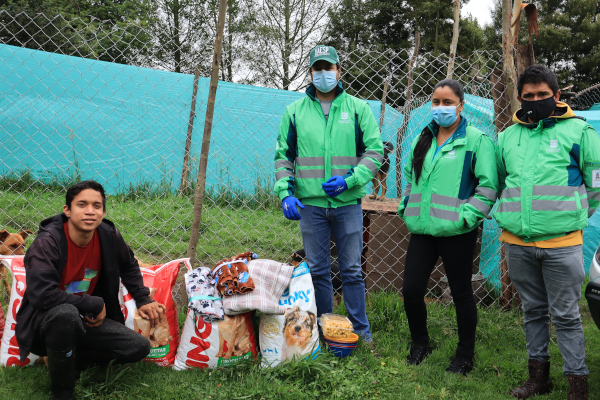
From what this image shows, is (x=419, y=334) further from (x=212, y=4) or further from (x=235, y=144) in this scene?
(x=212, y=4)

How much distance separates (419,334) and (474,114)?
226 cm

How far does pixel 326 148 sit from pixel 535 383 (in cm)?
174

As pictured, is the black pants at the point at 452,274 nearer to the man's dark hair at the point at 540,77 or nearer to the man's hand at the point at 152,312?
the man's dark hair at the point at 540,77

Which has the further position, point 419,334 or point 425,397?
point 419,334

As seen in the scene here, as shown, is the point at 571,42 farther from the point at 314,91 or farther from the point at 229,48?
the point at 314,91

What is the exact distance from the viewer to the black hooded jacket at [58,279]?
2.05 m

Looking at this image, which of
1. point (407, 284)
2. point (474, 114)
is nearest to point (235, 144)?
point (474, 114)

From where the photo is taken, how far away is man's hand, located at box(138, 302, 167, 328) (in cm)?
242

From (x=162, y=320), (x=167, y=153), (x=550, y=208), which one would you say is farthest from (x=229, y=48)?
(x=550, y=208)

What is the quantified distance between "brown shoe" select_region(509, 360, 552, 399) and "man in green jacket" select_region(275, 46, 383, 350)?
36.9 inches

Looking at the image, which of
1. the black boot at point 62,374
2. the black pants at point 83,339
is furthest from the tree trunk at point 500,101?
the black boot at point 62,374

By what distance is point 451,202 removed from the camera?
2479 millimetres

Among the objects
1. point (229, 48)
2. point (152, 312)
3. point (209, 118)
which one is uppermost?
point (229, 48)

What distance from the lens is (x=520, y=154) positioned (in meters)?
2.38
